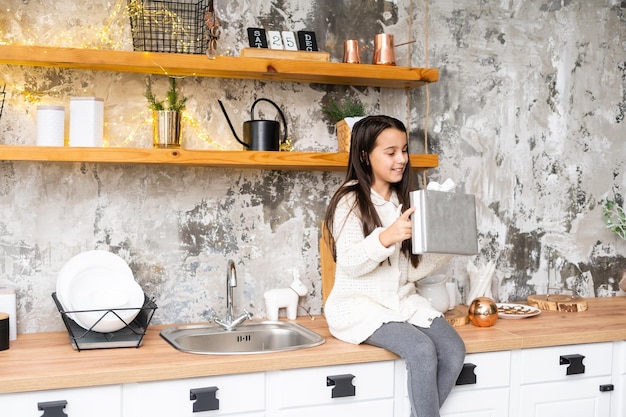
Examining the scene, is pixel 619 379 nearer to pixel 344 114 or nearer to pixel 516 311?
pixel 516 311

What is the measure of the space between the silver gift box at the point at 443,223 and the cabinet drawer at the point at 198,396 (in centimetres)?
61

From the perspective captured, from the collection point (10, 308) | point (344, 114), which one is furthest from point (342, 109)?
point (10, 308)

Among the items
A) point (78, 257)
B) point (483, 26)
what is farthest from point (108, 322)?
point (483, 26)

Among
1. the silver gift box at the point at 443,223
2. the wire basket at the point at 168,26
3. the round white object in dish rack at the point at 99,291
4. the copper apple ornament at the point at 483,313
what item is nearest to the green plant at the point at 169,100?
the wire basket at the point at 168,26

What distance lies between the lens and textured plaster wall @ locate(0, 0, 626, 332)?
2.38 meters

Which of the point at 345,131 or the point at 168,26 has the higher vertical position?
the point at 168,26

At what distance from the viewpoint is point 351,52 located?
260 centimetres

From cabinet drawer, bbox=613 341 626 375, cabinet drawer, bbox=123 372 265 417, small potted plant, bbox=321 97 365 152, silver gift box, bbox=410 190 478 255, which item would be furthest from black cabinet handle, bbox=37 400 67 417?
cabinet drawer, bbox=613 341 626 375

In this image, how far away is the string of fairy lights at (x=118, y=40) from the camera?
2354 mm

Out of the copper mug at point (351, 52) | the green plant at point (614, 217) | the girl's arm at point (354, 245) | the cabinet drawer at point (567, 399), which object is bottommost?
the cabinet drawer at point (567, 399)

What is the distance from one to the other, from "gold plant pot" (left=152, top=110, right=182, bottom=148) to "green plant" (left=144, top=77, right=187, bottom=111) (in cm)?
4

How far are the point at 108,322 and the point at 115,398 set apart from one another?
0.32m

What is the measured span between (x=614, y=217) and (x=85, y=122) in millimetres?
2268

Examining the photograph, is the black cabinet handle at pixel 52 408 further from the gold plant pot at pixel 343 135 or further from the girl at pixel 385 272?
the gold plant pot at pixel 343 135
